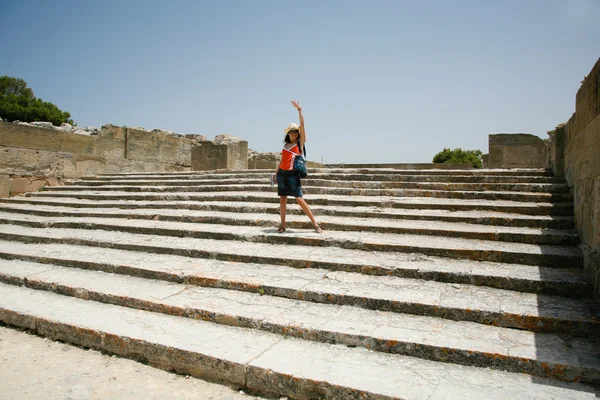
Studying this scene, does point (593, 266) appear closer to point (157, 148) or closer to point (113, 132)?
point (113, 132)

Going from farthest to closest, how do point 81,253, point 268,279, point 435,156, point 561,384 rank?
point 435,156, point 81,253, point 268,279, point 561,384

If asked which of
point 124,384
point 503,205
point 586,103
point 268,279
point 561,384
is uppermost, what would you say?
point 586,103

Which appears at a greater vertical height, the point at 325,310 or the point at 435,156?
the point at 435,156

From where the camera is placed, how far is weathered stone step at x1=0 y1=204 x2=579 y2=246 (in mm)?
4027

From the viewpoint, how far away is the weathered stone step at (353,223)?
159 inches

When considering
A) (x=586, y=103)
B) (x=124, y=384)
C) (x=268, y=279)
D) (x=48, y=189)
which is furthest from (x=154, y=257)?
(x=48, y=189)

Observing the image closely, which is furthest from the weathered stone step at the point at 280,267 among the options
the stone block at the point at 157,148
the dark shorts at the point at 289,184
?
the stone block at the point at 157,148

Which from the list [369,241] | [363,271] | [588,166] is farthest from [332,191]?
[588,166]

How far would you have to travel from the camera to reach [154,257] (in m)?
4.46

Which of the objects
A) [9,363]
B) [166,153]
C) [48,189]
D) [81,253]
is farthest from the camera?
[166,153]

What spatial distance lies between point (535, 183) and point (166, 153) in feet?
29.7

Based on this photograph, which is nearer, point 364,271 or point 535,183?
point 364,271

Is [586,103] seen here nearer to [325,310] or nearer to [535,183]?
[535,183]

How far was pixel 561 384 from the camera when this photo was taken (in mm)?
2225
